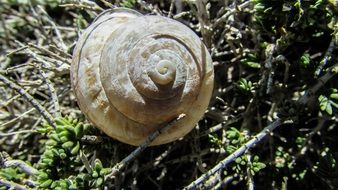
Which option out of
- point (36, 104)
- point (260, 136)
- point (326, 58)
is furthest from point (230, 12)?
point (36, 104)

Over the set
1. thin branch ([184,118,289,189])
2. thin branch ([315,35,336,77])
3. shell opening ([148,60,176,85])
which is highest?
shell opening ([148,60,176,85])

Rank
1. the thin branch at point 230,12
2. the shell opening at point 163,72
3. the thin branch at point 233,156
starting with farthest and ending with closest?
the thin branch at point 230,12 → the thin branch at point 233,156 → the shell opening at point 163,72

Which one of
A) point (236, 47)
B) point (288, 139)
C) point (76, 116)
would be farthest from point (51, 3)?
point (288, 139)

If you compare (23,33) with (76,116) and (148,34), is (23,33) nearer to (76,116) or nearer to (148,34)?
(76,116)

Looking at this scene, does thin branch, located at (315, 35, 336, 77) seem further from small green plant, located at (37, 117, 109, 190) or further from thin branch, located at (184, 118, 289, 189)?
small green plant, located at (37, 117, 109, 190)

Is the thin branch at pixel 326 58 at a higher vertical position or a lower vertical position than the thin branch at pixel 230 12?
lower

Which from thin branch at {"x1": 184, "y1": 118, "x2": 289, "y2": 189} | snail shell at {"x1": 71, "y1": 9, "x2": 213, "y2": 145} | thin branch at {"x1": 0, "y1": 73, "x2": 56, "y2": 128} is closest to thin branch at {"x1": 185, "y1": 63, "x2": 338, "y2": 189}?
thin branch at {"x1": 184, "y1": 118, "x2": 289, "y2": 189}

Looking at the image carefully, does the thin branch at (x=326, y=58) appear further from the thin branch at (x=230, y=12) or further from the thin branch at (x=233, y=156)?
the thin branch at (x=230, y=12)

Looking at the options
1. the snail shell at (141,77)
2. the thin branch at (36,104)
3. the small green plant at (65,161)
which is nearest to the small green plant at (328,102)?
the snail shell at (141,77)
